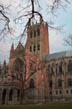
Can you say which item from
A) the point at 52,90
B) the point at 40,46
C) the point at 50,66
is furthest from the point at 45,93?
the point at 40,46

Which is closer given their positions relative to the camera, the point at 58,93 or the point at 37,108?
the point at 37,108

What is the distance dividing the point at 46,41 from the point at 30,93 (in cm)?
2543

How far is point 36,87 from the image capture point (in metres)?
97.9

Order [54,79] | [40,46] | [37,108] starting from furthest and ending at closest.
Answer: [40,46]
[54,79]
[37,108]

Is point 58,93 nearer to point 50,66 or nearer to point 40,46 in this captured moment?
point 50,66

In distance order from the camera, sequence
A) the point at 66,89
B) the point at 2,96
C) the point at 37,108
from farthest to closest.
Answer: the point at 66,89, the point at 2,96, the point at 37,108

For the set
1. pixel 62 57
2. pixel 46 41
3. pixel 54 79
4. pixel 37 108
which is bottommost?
pixel 37 108

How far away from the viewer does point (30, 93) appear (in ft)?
317

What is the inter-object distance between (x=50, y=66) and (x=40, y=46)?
34.5ft

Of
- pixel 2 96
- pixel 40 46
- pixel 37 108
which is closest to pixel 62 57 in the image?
pixel 40 46

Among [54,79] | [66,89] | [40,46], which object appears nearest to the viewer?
[66,89]

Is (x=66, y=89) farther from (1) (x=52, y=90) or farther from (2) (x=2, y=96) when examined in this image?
(2) (x=2, y=96)

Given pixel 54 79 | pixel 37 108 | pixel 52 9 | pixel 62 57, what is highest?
pixel 62 57

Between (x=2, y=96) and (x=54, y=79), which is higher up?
(x=54, y=79)
